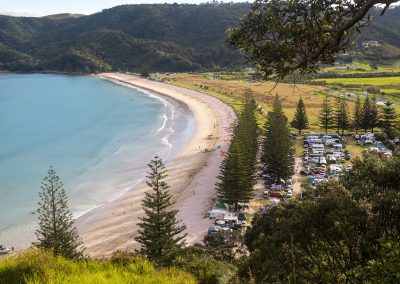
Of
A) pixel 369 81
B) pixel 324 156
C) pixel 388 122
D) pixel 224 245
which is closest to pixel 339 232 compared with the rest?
pixel 224 245

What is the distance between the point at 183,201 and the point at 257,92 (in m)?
65.8

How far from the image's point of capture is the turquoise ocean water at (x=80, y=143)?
3605 cm

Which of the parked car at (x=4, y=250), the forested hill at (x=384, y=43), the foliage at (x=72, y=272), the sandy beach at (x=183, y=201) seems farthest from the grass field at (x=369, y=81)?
the foliage at (x=72, y=272)

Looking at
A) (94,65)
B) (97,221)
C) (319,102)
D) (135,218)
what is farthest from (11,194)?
(94,65)

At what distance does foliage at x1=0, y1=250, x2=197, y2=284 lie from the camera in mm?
5264

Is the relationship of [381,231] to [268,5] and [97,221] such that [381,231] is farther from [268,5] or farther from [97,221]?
[97,221]

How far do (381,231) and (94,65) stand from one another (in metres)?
162

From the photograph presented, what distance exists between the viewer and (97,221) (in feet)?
103

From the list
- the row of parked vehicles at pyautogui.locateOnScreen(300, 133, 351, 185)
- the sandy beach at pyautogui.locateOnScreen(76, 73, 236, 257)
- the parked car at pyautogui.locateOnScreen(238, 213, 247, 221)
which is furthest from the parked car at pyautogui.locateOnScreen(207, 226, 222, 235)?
the row of parked vehicles at pyautogui.locateOnScreen(300, 133, 351, 185)

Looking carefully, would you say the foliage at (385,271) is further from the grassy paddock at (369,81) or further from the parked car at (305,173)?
the grassy paddock at (369,81)

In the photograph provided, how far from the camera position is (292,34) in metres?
6.37

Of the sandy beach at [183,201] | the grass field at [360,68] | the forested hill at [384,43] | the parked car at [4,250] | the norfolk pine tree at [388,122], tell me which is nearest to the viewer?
the parked car at [4,250]

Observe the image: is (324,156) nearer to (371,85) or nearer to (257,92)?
(257,92)

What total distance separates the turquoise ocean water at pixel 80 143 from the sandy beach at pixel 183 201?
1799 mm
